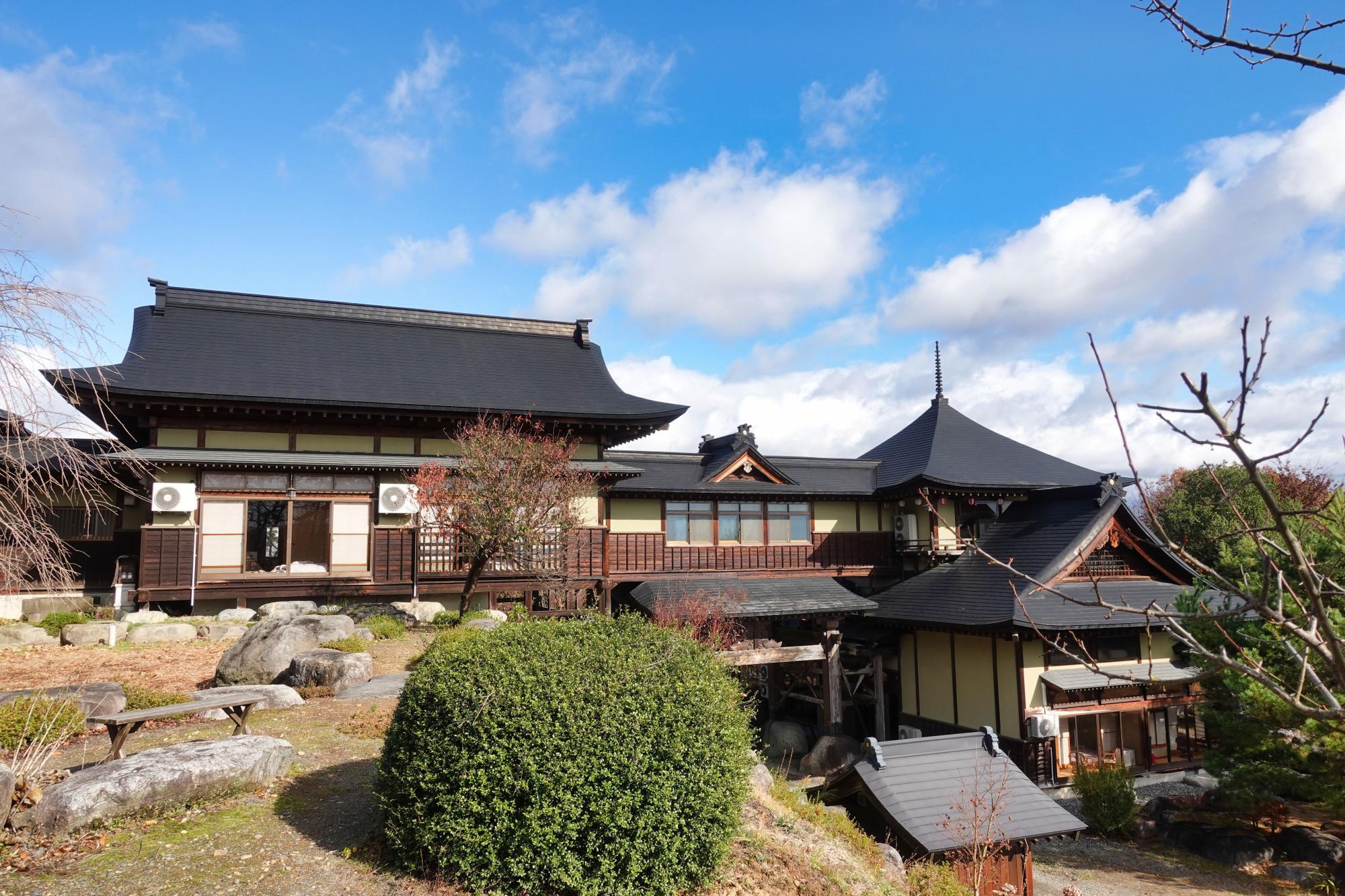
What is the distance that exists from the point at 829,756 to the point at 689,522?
6986mm

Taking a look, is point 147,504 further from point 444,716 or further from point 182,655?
point 444,716

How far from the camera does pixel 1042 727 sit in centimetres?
1644

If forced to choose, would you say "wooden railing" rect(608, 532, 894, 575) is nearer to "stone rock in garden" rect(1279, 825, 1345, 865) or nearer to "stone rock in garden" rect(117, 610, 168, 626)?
"stone rock in garden" rect(117, 610, 168, 626)

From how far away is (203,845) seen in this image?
20.5 feet

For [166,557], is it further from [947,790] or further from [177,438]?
[947,790]

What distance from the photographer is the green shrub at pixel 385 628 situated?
15567mm

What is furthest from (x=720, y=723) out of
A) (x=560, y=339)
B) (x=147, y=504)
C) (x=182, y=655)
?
(x=560, y=339)

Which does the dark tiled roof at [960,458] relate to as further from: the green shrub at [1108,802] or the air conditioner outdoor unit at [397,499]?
the air conditioner outdoor unit at [397,499]

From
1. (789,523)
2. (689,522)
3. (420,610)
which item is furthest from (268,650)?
(789,523)

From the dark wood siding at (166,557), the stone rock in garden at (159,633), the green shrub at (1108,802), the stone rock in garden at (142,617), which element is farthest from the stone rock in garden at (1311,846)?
the dark wood siding at (166,557)

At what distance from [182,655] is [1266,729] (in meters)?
19.2

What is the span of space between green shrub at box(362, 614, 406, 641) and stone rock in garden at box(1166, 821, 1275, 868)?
15878 mm

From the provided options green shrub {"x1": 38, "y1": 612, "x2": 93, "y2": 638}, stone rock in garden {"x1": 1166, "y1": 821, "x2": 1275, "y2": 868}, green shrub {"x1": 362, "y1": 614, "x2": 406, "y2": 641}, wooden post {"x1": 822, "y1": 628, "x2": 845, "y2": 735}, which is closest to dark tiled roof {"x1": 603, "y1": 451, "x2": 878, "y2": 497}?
wooden post {"x1": 822, "y1": 628, "x2": 845, "y2": 735}

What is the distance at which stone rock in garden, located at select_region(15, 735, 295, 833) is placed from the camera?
6.39 m
